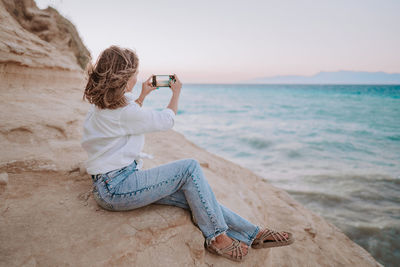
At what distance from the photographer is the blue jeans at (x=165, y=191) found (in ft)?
6.23

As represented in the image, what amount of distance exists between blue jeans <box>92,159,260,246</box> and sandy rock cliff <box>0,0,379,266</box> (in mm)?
96

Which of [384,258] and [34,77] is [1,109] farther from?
[384,258]

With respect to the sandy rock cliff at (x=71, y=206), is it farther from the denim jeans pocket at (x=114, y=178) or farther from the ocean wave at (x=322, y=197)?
the ocean wave at (x=322, y=197)

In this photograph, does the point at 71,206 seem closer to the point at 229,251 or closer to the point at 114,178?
the point at 114,178

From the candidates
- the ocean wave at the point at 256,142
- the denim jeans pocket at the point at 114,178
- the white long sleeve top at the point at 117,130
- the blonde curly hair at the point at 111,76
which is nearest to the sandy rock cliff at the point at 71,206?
the denim jeans pocket at the point at 114,178

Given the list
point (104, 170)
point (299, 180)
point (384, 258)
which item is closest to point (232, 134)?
point (299, 180)

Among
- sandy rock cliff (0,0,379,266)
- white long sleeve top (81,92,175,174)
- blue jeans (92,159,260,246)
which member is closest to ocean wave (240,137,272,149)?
sandy rock cliff (0,0,379,266)

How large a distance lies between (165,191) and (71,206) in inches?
33.4

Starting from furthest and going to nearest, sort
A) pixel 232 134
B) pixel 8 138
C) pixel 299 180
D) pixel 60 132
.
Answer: pixel 232 134, pixel 299 180, pixel 60 132, pixel 8 138

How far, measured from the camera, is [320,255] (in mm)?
2988

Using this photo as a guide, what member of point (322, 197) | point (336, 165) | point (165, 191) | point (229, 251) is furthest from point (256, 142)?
point (165, 191)

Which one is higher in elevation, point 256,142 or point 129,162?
point 129,162

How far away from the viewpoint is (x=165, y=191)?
1970 millimetres

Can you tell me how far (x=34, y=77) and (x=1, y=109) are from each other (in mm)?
1108
